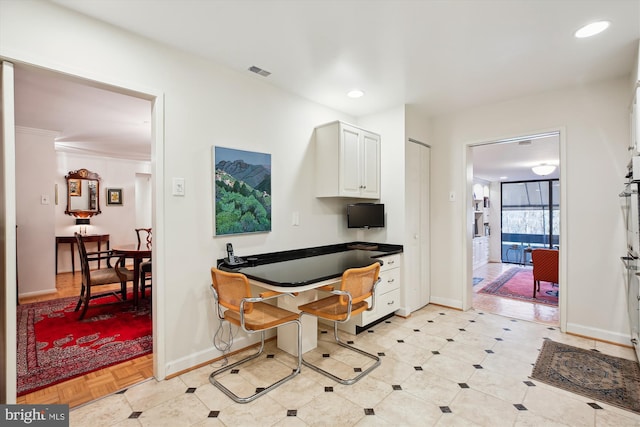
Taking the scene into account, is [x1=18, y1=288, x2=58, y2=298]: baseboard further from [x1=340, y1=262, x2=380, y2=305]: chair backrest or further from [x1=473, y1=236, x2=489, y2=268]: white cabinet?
[x1=473, y1=236, x2=489, y2=268]: white cabinet

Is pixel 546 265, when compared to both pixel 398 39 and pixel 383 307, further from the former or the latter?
pixel 398 39

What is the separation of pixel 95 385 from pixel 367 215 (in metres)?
3.00

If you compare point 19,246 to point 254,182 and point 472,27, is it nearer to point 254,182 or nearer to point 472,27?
point 254,182

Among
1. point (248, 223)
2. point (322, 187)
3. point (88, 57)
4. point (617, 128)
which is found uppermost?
point (88, 57)

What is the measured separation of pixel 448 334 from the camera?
3.20m

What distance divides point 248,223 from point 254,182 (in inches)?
15.5

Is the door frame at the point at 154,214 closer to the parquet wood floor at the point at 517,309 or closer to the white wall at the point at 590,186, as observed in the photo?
the white wall at the point at 590,186

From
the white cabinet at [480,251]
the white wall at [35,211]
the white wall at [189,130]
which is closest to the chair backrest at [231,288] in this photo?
the white wall at [189,130]

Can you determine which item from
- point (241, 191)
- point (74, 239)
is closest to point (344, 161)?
point (241, 191)

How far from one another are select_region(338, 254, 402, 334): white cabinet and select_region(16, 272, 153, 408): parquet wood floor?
1876 millimetres

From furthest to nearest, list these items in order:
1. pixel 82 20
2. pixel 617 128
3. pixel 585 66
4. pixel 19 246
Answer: pixel 19 246 < pixel 617 128 < pixel 585 66 < pixel 82 20

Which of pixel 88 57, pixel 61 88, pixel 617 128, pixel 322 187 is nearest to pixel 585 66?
pixel 617 128

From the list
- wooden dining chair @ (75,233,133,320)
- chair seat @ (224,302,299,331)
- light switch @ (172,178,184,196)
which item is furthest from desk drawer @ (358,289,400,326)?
wooden dining chair @ (75,233,133,320)

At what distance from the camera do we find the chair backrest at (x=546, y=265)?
4.75 m
